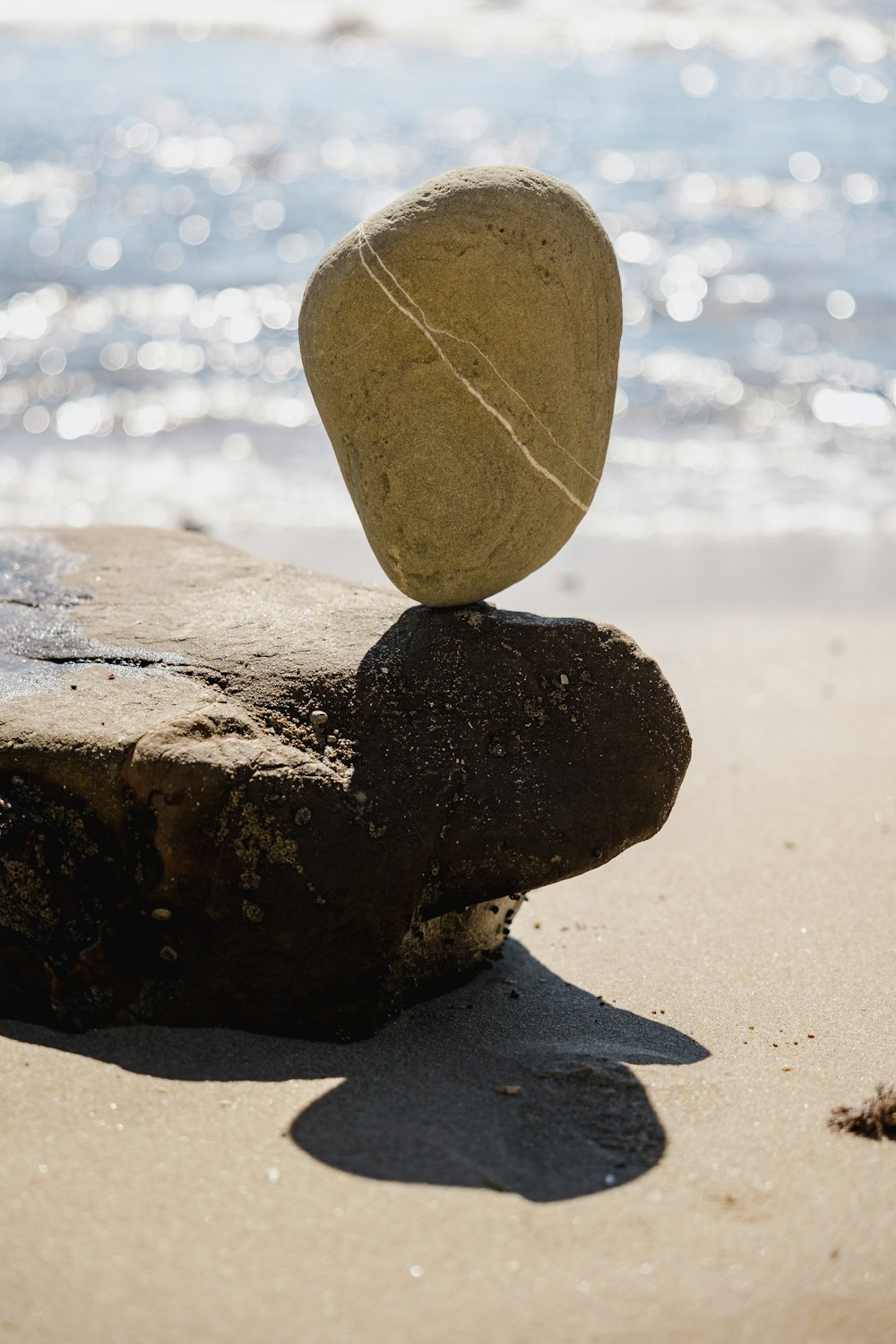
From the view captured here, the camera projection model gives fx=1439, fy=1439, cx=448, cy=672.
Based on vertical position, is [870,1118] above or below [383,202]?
below

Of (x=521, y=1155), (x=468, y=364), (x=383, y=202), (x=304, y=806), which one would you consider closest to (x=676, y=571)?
(x=468, y=364)

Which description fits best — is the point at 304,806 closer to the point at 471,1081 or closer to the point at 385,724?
the point at 385,724

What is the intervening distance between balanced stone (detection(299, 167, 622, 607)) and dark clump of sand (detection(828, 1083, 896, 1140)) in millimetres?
1159

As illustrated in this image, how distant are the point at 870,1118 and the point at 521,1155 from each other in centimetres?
59

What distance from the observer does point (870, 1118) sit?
2.33 meters

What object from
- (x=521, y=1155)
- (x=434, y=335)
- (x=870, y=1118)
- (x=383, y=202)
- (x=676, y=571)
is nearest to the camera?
(x=521, y=1155)

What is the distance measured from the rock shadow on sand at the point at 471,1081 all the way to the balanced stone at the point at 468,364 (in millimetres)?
850

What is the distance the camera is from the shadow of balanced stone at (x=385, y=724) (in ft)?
7.93

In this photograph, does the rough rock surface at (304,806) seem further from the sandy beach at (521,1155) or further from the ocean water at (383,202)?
the ocean water at (383,202)

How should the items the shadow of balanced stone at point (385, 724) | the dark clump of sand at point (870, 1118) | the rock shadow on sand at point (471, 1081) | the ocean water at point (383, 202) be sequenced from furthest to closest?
the ocean water at point (383, 202) < the shadow of balanced stone at point (385, 724) < the dark clump of sand at point (870, 1118) < the rock shadow on sand at point (471, 1081)

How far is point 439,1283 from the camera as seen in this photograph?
1.92 m

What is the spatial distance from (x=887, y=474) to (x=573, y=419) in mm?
4375

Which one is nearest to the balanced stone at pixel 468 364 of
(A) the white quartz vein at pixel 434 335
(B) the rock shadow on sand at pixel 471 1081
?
(A) the white quartz vein at pixel 434 335

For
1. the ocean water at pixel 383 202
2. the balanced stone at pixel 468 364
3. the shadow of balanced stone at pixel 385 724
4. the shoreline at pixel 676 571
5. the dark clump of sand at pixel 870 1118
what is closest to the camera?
the dark clump of sand at pixel 870 1118
